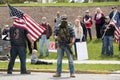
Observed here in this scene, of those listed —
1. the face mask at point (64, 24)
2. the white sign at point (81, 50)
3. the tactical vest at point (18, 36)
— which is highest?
the face mask at point (64, 24)


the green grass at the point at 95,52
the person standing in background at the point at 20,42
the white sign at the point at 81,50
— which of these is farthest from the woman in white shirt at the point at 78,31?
the person standing in background at the point at 20,42

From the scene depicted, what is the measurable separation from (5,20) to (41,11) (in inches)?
105

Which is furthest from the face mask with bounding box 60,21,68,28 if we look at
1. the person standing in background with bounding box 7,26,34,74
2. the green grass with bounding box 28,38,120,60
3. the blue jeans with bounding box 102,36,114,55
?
the blue jeans with bounding box 102,36,114,55

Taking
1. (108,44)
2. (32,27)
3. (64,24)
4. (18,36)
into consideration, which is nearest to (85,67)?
(32,27)

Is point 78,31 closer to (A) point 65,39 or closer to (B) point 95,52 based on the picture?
(B) point 95,52

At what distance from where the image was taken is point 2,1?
50.1 metres

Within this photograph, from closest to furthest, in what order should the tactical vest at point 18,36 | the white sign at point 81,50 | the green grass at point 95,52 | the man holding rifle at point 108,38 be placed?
1. the tactical vest at point 18,36
2. the white sign at point 81,50
3. the green grass at point 95,52
4. the man holding rifle at point 108,38

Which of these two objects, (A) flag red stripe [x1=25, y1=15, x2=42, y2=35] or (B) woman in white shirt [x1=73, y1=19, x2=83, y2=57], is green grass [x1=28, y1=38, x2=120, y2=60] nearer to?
(B) woman in white shirt [x1=73, y1=19, x2=83, y2=57]

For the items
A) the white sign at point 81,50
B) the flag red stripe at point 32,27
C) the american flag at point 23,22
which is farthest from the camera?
the white sign at point 81,50

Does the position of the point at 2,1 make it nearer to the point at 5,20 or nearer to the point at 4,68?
the point at 5,20

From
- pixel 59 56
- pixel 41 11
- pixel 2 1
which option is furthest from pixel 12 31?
pixel 2 1

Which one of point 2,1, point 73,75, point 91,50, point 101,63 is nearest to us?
point 73,75

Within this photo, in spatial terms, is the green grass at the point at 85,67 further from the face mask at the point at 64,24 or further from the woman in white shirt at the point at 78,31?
the woman in white shirt at the point at 78,31

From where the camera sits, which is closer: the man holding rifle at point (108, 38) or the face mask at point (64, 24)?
the face mask at point (64, 24)
